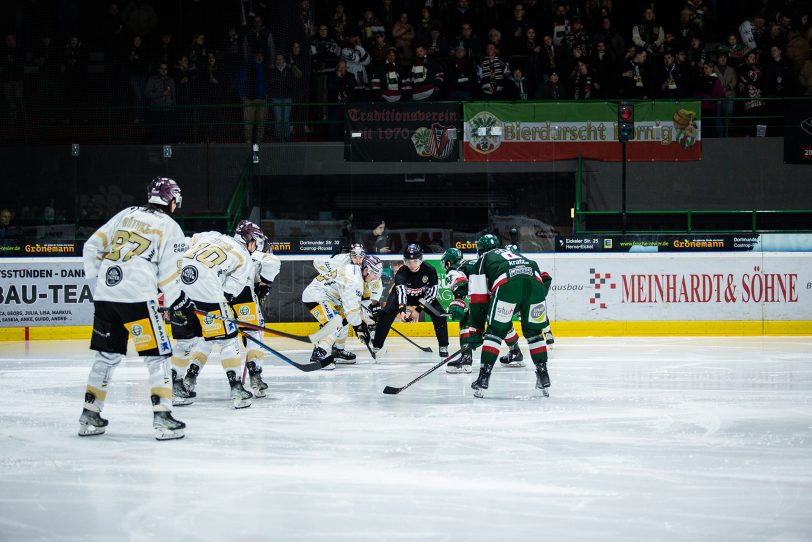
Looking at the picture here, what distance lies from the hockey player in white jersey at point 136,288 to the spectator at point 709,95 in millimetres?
10546

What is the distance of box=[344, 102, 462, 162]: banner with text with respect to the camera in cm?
1390

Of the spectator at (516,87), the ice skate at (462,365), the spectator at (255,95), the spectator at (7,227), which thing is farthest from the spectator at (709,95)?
the spectator at (7,227)

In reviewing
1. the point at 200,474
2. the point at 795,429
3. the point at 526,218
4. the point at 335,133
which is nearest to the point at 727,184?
the point at 526,218

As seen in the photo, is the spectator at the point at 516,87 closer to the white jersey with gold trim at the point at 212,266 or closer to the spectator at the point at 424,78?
the spectator at the point at 424,78

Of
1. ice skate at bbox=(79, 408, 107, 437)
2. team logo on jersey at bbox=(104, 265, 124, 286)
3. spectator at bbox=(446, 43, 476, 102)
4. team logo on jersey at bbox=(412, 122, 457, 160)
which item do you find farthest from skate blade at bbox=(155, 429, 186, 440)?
spectator at bbox=(446, 43, 476, 102)

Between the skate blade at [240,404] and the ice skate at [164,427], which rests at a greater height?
the ice skate at [164,427]

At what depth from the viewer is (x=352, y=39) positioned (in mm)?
15273

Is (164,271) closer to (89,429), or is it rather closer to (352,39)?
(89,429)

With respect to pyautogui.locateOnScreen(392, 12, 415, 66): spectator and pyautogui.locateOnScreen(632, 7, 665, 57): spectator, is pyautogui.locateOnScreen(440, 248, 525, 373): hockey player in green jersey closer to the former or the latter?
pyautogui.locateOnScreen(392, 12, 415, 66): spectator

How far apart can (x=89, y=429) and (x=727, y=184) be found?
428 inches

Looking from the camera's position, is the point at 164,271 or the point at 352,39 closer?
the point at 164,271

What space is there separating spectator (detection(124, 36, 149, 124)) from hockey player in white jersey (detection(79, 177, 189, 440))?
29.1 feet

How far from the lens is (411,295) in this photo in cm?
1033

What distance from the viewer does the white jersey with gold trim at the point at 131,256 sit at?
564 centimetres
